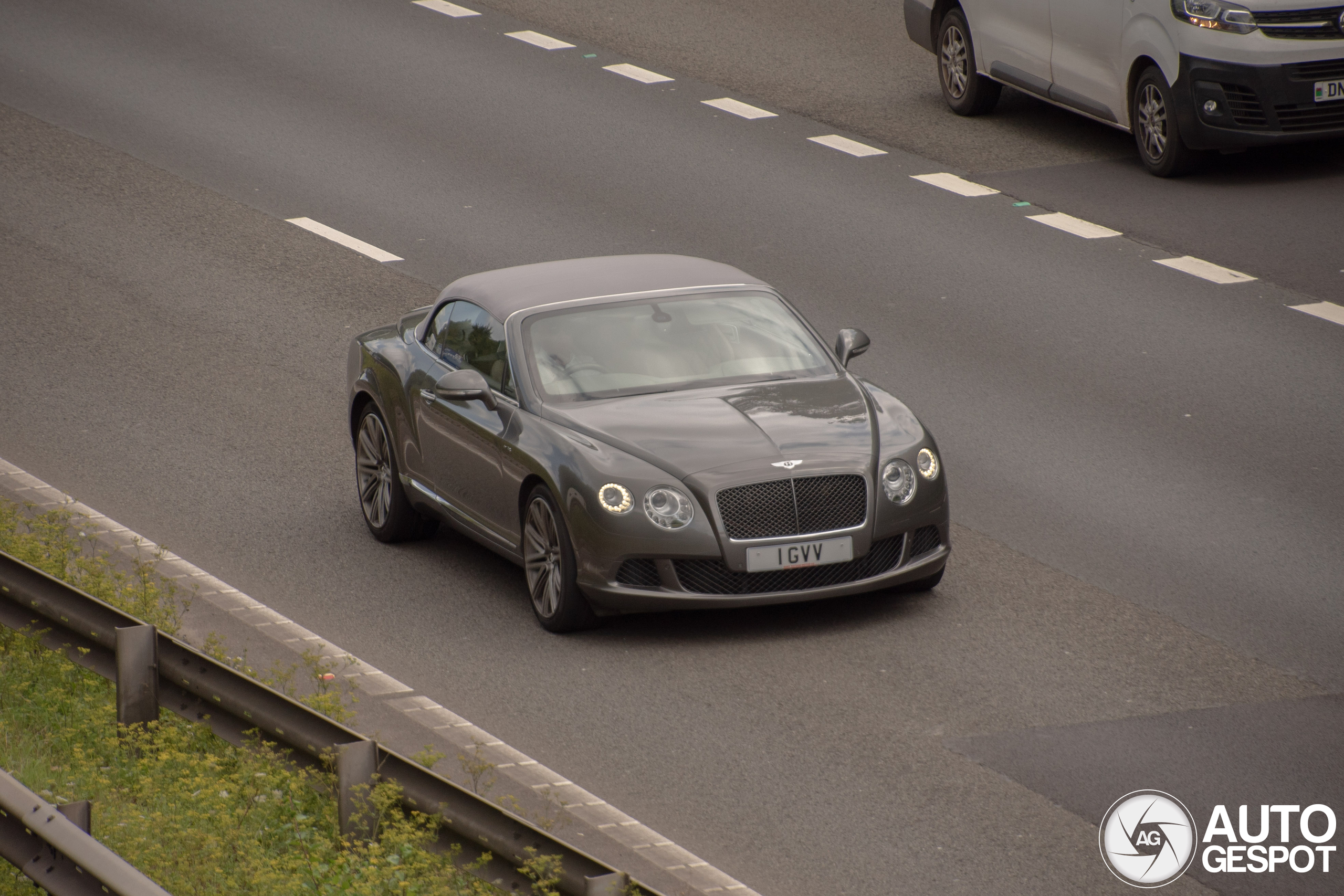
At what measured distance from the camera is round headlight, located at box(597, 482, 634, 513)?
9.55 metres

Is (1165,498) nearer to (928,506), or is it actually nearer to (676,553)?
(928,506)

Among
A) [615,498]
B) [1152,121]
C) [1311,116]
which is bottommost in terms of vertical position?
[615,498]

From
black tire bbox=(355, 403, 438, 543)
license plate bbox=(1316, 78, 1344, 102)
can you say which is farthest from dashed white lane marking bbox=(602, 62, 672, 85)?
black tire bbox=(355, 403, 438, 543)

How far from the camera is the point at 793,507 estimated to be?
31.4 feet

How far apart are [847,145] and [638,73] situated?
3.38m

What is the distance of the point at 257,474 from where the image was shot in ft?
41.1

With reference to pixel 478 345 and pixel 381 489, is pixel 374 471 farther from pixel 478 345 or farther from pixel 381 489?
pixel 478 345

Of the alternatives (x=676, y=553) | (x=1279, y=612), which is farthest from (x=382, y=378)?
(x=1279, y=612)

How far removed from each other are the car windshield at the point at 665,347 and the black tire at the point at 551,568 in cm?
62

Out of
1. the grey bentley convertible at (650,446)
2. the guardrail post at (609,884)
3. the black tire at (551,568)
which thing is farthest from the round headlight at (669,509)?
the guardrail post at (609,884)

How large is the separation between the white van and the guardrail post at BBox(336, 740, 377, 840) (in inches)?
473

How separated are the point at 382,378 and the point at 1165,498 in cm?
444

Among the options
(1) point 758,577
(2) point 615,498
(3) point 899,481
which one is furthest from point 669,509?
(3) point 899,481

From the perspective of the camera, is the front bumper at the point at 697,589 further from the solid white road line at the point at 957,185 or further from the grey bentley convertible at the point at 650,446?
the solid white road line at the point at 957,185
